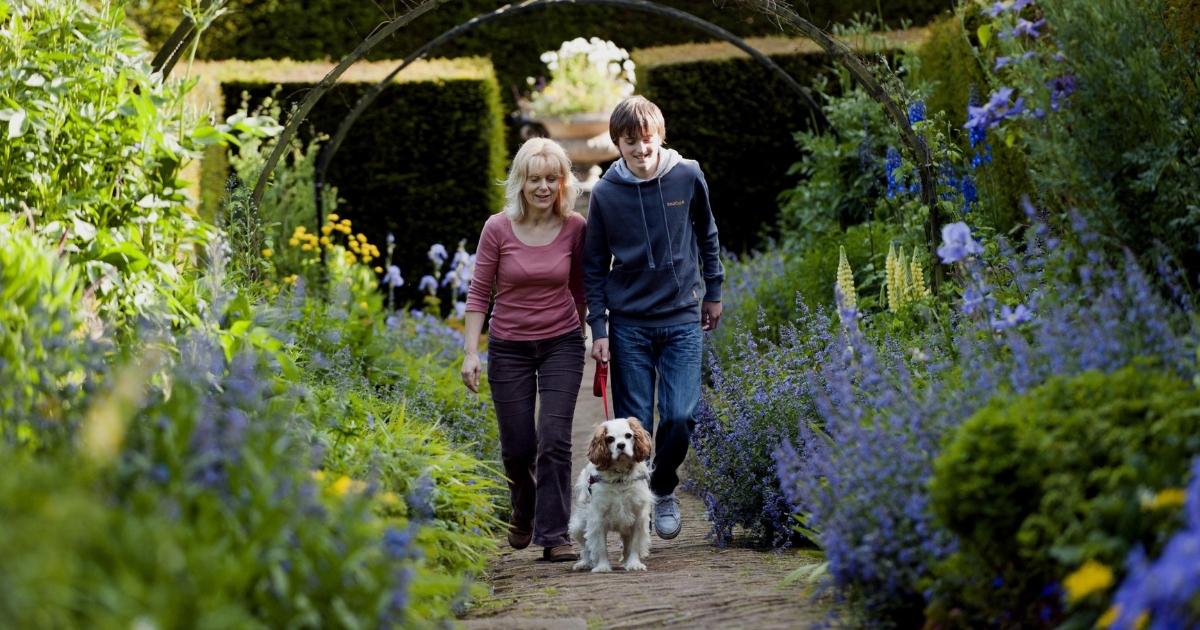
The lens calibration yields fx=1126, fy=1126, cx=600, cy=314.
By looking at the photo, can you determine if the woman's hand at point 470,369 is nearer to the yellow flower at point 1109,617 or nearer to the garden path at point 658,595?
the garden path at point 658,595

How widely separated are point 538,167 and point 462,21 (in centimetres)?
893

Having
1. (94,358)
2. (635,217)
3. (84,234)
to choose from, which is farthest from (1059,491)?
(84,234)

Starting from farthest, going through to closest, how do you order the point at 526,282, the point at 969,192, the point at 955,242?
the point at 969,192
the point at 526,282
the point at 955,242

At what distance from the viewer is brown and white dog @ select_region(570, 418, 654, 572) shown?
4.13 m

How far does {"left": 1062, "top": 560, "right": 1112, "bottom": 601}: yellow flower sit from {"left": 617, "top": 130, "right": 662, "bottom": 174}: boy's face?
2679mm

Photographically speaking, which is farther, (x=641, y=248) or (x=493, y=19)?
(x=493, y=19)

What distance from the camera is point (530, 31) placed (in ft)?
43.1

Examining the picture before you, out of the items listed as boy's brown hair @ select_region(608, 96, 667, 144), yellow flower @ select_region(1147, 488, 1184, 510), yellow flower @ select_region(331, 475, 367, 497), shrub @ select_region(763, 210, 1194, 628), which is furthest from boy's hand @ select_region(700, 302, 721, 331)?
yellow flower @ select_region(1147, 488, 1184, 510)

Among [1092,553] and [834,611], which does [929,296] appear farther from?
[1092,553]

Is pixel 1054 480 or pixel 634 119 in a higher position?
pixel 634 119

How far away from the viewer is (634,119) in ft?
14.3

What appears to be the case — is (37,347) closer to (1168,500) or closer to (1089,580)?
(1089,580)

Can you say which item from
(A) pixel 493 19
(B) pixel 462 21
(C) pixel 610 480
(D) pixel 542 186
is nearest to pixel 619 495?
(C) pixel 610 480

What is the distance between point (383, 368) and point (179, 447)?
395 centimetres
